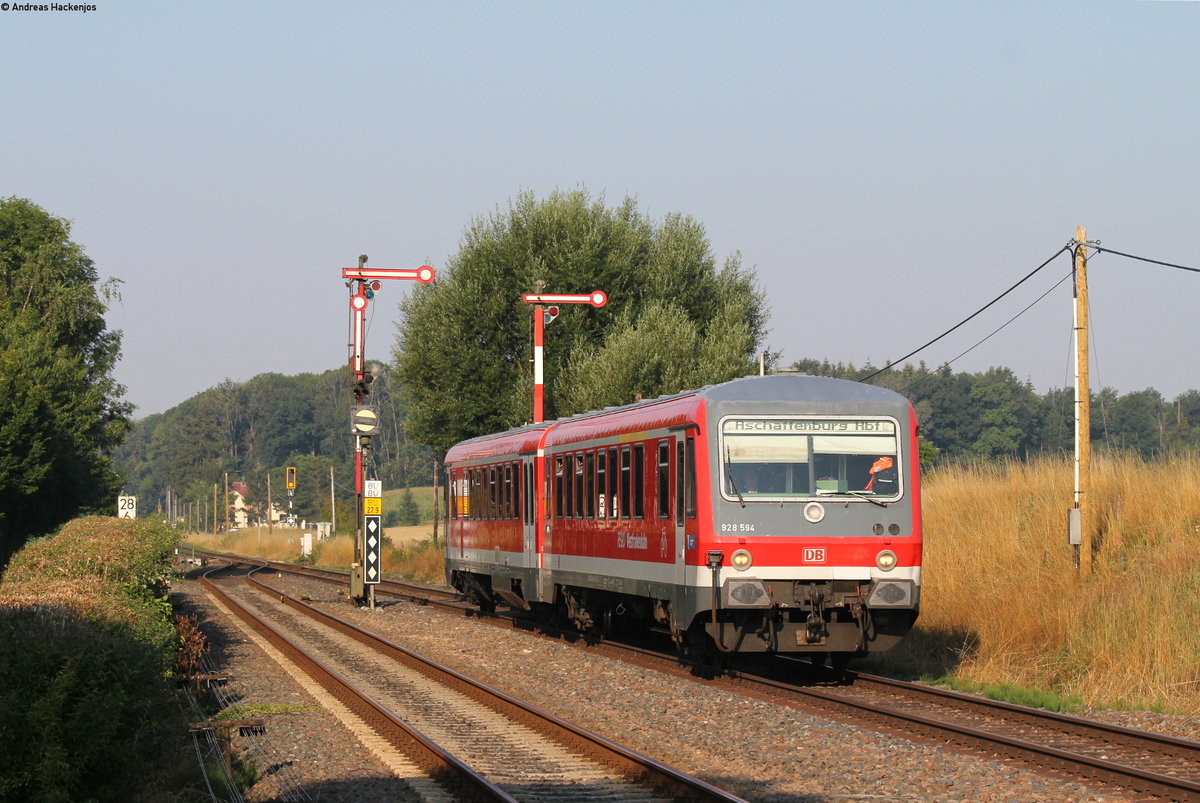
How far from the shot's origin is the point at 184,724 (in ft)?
39.4

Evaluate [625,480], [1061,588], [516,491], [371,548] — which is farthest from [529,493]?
[1061,588]

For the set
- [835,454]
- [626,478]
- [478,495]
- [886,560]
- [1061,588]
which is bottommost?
[1061,588]

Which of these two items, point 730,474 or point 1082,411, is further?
point 1082,411

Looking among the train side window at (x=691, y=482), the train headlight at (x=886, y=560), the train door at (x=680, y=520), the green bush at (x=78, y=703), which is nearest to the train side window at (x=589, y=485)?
the train door at (x=680, y=520)

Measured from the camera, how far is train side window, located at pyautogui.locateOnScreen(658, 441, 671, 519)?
16.1m

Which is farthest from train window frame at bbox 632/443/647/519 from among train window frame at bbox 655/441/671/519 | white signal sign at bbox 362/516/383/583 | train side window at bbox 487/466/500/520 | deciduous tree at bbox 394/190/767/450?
deciduous tree at bbox 394/190/767/450

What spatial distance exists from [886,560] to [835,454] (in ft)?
4.07

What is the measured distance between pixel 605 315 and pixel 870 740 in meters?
31.7

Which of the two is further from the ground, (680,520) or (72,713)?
(680,520)

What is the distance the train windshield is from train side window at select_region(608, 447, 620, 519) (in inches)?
132

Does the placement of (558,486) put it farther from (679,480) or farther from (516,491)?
(679,480)

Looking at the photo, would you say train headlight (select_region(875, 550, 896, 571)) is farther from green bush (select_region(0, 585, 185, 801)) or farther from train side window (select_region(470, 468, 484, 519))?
train side window (select_region(470, 468, 484, 519))

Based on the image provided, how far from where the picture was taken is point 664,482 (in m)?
16.4

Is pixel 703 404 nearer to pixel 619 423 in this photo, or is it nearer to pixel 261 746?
pixel 619 423
